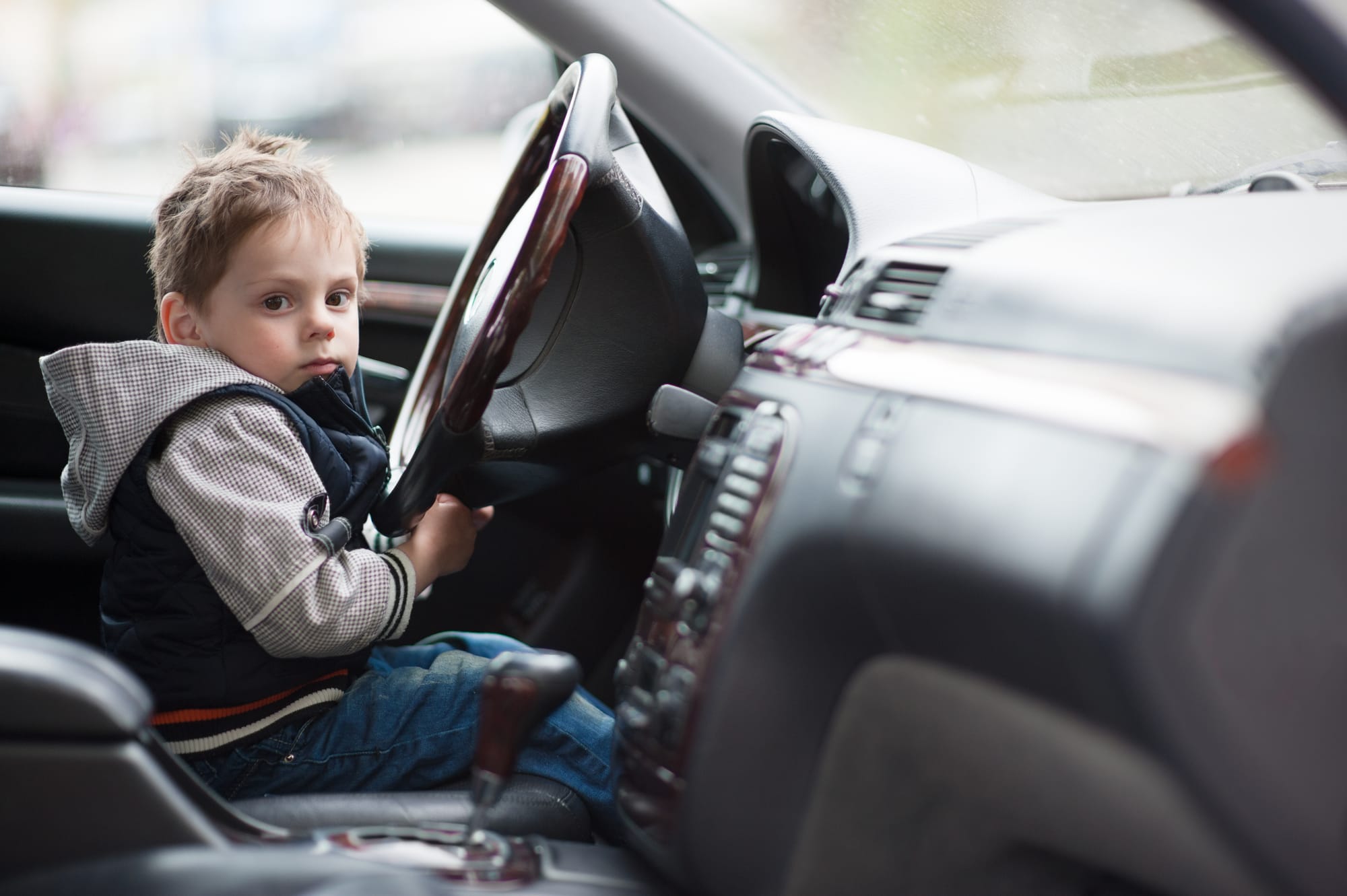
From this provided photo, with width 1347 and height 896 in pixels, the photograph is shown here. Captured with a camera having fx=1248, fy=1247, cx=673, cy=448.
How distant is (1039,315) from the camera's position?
30.7 inches

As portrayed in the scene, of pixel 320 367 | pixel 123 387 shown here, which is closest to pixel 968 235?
pixel 320 367

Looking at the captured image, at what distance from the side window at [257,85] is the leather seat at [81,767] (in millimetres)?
1335

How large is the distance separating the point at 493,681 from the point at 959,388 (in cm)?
37

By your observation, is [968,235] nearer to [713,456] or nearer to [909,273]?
[909,273]

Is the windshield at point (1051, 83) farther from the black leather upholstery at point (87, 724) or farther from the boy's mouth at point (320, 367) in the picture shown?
the black leather upholstery at point (87, 724)

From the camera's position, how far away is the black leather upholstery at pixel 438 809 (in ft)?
3.37

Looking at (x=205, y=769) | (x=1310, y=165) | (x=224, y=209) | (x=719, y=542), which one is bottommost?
(x=205, y=769)

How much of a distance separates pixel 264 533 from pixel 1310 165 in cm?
96

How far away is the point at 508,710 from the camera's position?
85 cm

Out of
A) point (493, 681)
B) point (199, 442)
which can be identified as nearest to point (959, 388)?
point (493, 681)

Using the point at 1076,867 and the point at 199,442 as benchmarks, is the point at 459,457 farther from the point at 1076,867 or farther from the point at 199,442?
the point at 1076,867

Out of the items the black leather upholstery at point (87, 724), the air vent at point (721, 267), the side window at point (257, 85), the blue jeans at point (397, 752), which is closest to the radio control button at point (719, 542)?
the blue jeans at point (397, 752)

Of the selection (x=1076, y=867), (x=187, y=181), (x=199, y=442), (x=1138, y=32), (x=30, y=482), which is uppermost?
(x=1138, y=32)

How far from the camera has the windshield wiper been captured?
1.08 meters
